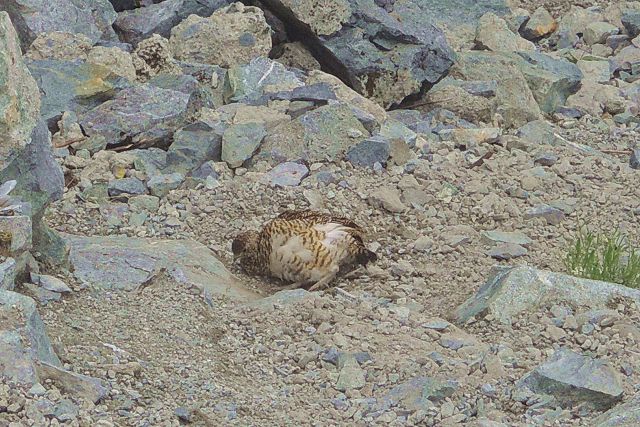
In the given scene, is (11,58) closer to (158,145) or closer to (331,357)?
(331,357)

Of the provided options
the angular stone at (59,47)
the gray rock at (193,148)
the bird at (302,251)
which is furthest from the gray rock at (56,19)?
the bird at (302,251)

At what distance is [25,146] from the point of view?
18.2ft

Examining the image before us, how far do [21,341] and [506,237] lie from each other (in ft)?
11.7

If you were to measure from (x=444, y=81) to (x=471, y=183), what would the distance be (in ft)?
8.65

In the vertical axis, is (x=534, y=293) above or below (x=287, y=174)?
above

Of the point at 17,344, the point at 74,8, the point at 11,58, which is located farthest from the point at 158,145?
the point at 17,344

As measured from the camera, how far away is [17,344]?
4.39m

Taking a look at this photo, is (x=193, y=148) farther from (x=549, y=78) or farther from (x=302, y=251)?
(x=549, y=78)

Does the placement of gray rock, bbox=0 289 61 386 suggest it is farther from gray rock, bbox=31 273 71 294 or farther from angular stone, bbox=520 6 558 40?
angular stone, bbox=520 6 558 40

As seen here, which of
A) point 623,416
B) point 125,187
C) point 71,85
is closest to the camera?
point 623,416

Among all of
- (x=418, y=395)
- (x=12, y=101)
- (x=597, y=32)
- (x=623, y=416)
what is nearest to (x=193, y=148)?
(x=12, y=101)

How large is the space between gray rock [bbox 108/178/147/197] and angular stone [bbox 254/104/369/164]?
844mm

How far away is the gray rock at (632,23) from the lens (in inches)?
505

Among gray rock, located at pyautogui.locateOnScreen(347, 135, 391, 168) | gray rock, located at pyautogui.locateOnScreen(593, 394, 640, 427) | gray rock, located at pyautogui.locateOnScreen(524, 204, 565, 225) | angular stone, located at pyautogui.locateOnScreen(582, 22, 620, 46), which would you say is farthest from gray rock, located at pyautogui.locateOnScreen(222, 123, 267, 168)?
angular stone, located at pyautogui.locateOnScreen(582, 22, 620, 46)
